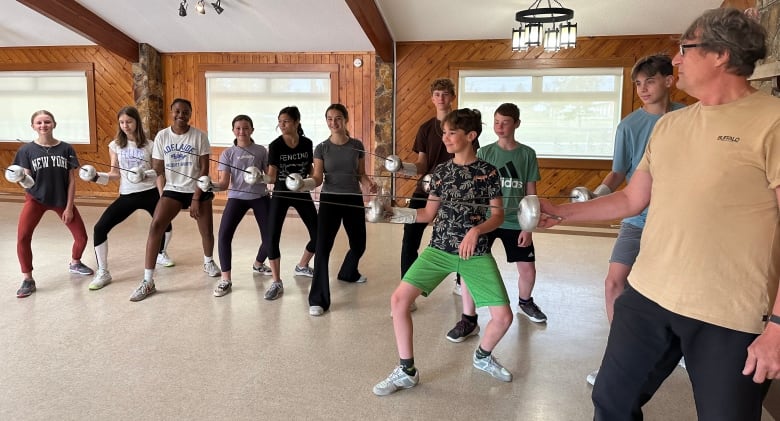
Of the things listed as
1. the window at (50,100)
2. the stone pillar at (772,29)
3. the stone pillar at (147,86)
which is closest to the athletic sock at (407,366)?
the stone pillar at (772,29)

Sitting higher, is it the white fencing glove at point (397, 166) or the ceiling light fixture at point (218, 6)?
the ceiling light fixture at point (218, 6)

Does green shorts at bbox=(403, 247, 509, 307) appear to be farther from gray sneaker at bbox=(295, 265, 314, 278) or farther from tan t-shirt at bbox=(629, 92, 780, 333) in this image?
gray sneaker at bbox=(295, 265, 314, 278)

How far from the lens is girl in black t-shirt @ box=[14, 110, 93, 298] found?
392cm

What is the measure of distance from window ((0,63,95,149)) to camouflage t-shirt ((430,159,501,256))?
905 centimetres

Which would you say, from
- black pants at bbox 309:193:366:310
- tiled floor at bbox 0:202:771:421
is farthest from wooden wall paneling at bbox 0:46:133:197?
black pants at bbox 309:193:366:310

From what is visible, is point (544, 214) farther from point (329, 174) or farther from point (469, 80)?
point (469, 80)

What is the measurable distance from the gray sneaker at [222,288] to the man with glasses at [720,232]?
10.3 feet

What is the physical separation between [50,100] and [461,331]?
9.58 m

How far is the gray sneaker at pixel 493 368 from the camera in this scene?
8.64 feet

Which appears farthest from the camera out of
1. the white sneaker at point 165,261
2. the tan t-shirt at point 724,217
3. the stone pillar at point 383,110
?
the stone pillar at point 383,110

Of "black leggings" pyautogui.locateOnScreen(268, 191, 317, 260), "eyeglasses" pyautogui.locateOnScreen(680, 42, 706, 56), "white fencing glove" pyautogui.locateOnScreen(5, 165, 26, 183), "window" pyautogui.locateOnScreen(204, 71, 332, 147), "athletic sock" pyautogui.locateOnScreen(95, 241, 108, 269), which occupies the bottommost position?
"athletic sock" pyautogui.locateOnScreen(95, 241, 108, 269)

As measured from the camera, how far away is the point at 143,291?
3.87 meters

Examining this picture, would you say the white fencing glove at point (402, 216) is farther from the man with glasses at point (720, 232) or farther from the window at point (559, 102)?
the window at point (559, 102)

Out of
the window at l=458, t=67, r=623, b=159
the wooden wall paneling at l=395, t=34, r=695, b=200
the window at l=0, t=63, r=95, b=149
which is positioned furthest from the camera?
the window at l=0, t=63, r=95, b=149
